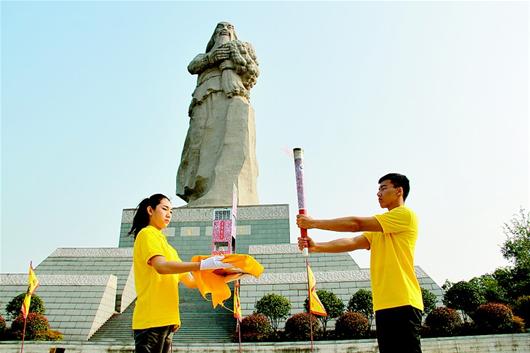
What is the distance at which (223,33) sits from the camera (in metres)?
21.6

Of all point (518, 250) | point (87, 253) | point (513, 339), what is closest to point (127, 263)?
point (87, 253)

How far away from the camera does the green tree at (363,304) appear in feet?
35.5

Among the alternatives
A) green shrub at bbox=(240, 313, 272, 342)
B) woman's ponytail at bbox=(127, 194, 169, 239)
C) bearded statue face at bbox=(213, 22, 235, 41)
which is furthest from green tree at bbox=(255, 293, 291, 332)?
bearded statue face at bbox=(213, 22, 235, 41)

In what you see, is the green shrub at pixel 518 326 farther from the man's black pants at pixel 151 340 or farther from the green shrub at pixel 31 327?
the green shrub at pixel 31 327

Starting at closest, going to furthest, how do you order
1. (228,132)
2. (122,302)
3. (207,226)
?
(122,302) → (207,226) → (228,132)

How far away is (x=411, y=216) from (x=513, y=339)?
27.5ft

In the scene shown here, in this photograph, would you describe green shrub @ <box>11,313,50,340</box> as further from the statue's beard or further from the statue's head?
the statue's head

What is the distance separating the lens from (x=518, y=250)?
816 inches

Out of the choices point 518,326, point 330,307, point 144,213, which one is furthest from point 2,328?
point 518,326

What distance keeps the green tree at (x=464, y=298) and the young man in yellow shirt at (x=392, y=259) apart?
8930 millimetres

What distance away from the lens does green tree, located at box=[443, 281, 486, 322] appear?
10773 millimetres

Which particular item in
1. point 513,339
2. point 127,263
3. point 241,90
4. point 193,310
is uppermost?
point 241,90

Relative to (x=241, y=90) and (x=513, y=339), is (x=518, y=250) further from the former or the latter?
(x=241, y=90)

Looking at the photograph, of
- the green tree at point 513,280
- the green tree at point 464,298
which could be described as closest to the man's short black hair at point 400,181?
the green tree at point 464,298
